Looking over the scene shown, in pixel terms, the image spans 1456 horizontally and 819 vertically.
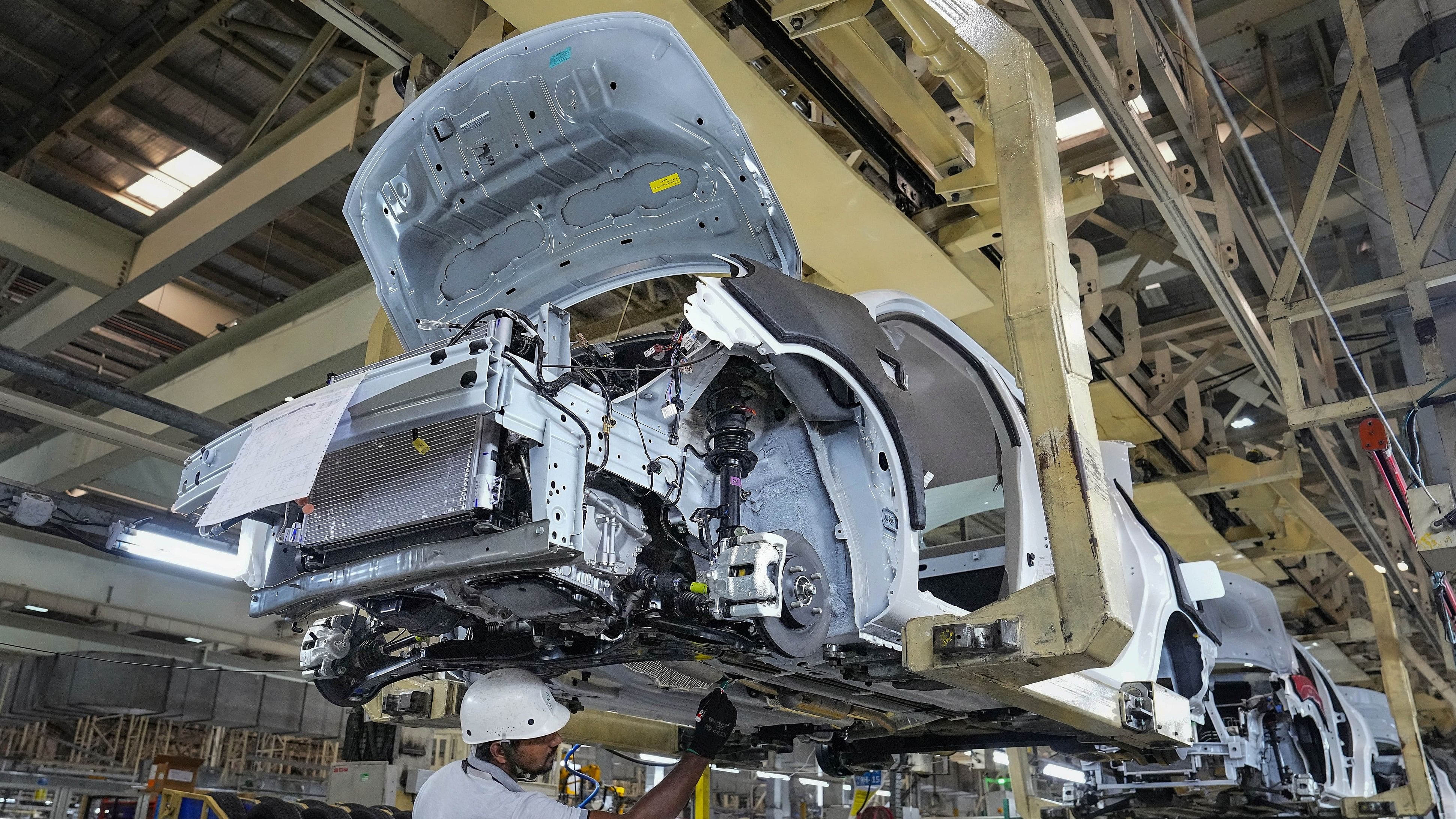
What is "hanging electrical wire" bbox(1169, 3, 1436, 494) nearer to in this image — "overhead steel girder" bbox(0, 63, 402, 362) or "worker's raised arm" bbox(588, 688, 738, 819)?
"worker's raised arm" bbox(588, 688, 738, 819)

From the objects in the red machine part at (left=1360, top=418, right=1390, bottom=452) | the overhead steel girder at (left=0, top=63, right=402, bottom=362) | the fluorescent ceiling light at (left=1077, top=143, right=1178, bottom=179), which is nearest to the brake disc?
the overhead steel girder at (left=0, top=63, right=402, bottom=362)

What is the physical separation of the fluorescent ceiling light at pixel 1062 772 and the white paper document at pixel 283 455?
657cm

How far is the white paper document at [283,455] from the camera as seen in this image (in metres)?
2.73

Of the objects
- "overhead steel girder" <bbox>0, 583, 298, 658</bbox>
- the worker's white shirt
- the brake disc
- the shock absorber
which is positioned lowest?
the worker's white shirt

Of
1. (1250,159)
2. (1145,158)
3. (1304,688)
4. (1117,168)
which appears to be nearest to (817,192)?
(1145,158)

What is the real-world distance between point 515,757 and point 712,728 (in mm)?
635

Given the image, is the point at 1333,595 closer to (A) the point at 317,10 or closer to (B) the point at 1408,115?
(B) the point at 1408,115

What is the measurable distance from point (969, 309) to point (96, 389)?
660 centimetres

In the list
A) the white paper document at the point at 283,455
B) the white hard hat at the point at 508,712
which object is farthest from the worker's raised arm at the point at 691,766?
the white paper document at the point at 283,455

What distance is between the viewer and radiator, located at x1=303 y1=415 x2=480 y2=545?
8.99 feet

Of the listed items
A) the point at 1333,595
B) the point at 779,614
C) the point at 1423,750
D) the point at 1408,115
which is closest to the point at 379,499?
the point at 779,614

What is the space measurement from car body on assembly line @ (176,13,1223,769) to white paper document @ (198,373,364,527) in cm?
6

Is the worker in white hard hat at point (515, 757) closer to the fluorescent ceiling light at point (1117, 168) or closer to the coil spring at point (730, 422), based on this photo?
the coil spring at point (730, 422)

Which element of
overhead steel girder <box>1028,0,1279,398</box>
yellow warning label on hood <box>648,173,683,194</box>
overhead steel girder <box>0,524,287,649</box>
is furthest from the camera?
overhead steel girder <box>0,524,287,649</box>
